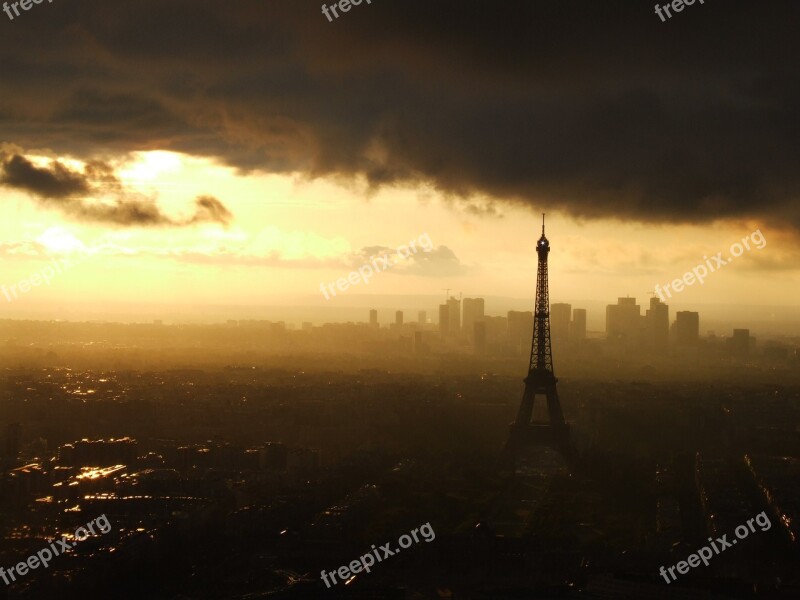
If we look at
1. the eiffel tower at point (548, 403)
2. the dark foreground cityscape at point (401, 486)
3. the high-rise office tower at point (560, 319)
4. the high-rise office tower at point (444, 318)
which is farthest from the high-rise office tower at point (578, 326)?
A: the eiffel tower at point (548, 403)

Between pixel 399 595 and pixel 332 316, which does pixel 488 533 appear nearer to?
pixel 399 595

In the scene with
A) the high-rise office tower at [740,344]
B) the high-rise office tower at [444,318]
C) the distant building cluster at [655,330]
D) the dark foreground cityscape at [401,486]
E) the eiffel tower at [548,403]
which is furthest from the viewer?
the high-rise office tower at [444,318]

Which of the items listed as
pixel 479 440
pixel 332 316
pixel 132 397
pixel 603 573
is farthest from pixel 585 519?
pixel 332 316

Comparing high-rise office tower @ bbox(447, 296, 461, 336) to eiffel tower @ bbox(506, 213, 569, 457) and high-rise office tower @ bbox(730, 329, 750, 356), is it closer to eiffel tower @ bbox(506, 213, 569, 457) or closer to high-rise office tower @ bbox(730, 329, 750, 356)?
high-rise office tower @ bbox(730, 329, 750, 356)

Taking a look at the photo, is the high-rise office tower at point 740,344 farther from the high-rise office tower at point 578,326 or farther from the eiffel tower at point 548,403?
the eiffel tower at point 548,403

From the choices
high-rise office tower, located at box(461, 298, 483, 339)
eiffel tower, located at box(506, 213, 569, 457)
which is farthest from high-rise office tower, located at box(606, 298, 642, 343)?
eiffel tower, located at box(506, 213, 569, 457)

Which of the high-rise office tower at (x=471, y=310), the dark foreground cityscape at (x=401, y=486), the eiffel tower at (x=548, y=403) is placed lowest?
the dark foreground cityscape at (x=401, y=486)
